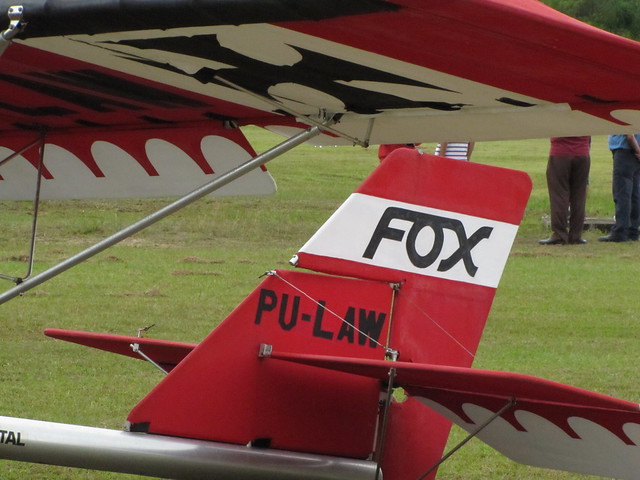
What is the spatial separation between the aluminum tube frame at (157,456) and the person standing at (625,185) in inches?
344

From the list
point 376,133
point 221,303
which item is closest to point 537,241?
point 221,303

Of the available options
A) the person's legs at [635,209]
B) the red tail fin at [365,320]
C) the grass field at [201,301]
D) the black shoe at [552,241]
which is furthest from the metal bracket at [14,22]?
the person's legs at [635,209]

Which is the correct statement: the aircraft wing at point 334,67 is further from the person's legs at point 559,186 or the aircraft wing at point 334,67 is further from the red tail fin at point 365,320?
the person's legs at point 559,186

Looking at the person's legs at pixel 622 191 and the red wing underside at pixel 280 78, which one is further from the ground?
the red wing underside at pixel 280 78

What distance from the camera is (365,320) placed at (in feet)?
11.6

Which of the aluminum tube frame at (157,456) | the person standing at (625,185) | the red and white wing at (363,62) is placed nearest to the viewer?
the red and white wing at (363,62)

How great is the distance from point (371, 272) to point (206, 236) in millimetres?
8065

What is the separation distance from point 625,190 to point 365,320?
8.67m

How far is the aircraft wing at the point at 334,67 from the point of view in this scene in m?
2.58

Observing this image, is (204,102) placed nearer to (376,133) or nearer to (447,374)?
(376,133)

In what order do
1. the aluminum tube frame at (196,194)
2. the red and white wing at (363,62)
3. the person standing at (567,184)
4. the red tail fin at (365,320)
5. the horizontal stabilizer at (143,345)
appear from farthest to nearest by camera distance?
1. the person standing at (567,184)
2. the horizontal stabilizer at (143,345)
3. the aluminum tube frame at (196,194)
4. the red tail fin at (365,320)
5. the red and white wing at (363,62)

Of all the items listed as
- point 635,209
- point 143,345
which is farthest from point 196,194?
point 635,209

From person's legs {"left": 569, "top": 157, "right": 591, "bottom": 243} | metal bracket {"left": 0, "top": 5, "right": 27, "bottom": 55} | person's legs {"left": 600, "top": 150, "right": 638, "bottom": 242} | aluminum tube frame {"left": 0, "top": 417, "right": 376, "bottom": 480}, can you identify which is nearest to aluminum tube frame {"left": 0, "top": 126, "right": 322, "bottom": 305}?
aluminum tube frame {"left": 0, "top": 417, "right": 376, "bottom": 480}

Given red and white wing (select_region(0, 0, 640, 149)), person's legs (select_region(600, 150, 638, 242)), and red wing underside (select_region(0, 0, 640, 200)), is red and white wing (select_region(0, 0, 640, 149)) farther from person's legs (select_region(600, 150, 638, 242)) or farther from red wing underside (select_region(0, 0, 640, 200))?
person's legs (select_region(600, 150, 638, 242))
